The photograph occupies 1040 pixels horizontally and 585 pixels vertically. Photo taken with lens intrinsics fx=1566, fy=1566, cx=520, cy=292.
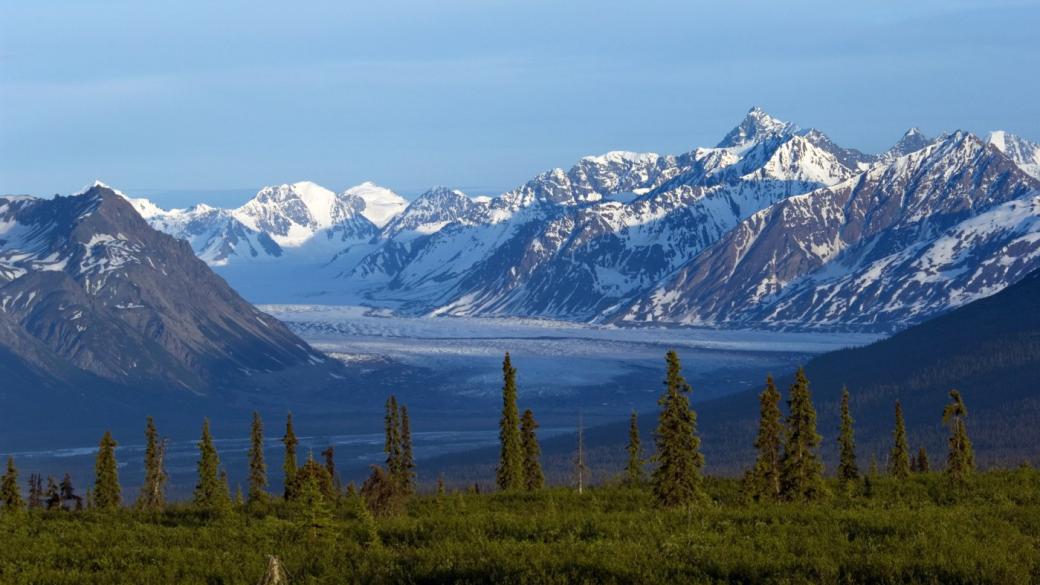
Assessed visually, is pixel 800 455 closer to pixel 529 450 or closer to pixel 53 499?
pixel 53 499

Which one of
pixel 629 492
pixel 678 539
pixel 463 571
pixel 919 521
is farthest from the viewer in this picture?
pixel 629 492

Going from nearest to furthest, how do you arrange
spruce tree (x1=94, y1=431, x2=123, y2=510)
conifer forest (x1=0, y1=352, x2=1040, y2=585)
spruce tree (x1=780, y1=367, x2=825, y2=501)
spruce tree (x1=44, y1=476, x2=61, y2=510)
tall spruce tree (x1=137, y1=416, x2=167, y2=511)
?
1. conifer forest (x1=0, y1=352, x2=1040, y2=585)
2. spruce tree (x1=780, y1=367, x2=825, y2=501)
3. spruce tree (x1=44, y1=476, x2=61, y2=510)
4. tall spruce tree (x1=137, y1=416, x2=167, y2=511)
5. spruce tree (x1=94, y1=431, x2=123, y2=510)

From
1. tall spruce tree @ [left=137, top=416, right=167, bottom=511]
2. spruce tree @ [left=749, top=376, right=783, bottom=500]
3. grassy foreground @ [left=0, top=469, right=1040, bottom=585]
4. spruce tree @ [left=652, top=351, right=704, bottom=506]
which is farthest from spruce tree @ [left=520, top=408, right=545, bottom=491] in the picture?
grassy foreground @ [left=0, top=469, right=1040, bottom=585]

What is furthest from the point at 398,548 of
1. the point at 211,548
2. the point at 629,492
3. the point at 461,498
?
the point at 629,492

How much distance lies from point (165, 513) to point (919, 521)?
105 feet

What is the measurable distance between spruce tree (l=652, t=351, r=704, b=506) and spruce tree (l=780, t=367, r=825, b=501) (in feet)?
12.9

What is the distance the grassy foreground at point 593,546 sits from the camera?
31906mm

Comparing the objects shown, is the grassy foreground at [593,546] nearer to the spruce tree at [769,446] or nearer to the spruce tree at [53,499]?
the spruce tree at [769,446]

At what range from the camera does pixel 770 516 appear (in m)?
43.3

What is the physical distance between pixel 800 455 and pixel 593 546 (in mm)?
34758

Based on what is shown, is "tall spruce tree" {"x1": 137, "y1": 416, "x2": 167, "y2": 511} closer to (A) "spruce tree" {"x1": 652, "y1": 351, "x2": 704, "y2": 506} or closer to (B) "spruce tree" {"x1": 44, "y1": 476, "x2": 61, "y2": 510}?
(B) "spruce tree" {"x1": 44, "y1": 476, "x2": 61, "y2": 510}

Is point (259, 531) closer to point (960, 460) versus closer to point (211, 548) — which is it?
point (211, 548)

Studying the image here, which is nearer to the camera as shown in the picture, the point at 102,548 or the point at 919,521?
the point at 919,521

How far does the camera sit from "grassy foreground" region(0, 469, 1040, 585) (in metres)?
31.9
